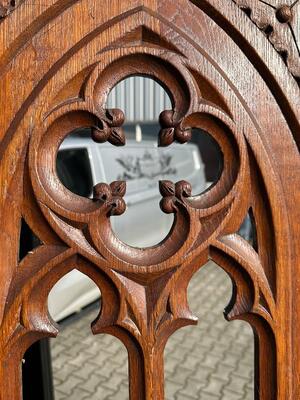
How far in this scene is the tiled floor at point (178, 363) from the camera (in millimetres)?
2105

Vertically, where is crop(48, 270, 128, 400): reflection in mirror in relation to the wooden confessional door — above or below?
below

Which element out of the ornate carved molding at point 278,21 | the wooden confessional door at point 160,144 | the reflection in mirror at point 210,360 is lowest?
the reflection in mirror at point 210,360

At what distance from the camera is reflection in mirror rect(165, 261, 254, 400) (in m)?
2.12

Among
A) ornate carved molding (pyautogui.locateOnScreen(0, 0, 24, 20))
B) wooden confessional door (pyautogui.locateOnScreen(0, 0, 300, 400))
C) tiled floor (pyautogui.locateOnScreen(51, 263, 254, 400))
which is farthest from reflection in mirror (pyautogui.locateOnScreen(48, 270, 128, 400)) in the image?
ornate carved molding (pyautogui.locateOnScreen(0, 0, 24, 20))

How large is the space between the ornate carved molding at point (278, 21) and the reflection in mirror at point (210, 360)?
1835 millimetres

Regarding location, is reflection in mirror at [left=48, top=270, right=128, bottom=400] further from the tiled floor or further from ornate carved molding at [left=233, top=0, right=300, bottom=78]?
ornate carved molding at [left=233, top=0, right=300, bottom=78]

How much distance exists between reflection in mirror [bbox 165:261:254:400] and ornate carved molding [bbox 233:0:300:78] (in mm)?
1835

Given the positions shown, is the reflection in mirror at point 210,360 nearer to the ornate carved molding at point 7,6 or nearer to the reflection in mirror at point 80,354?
the reflection in mirror at point 80,354

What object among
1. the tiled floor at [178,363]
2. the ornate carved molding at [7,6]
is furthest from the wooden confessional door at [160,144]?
the tiled floor at [178,363]

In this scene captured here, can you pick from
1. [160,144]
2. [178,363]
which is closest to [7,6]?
[160,144]

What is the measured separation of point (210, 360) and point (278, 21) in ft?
7.15

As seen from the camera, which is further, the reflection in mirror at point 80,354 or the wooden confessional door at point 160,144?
the reflection in mirror at point 80,354

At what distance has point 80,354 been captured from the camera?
95.3 inches

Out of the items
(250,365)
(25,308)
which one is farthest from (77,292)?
(25,308)
